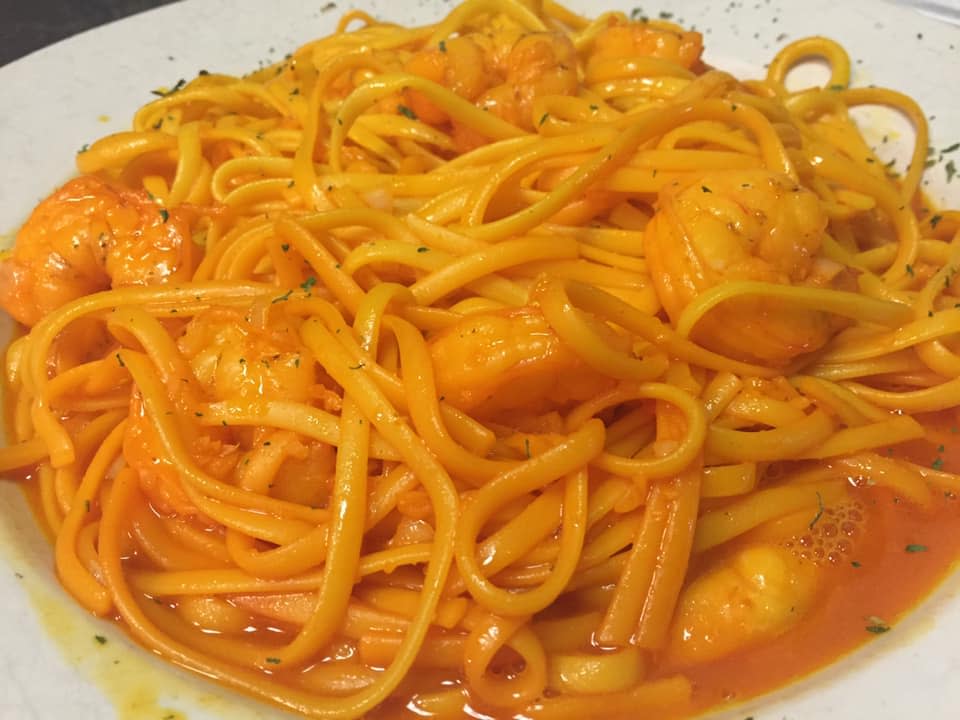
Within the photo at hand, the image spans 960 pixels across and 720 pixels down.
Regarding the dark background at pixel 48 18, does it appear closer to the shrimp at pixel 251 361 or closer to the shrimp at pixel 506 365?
the shrimp at pixel 251 361

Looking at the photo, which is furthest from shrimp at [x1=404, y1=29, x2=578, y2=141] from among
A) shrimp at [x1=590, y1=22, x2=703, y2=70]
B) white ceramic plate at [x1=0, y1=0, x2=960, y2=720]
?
white ceramic plate at [x1=0, y1=0, x2=960, y2=720]

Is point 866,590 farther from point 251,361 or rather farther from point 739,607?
point 251,361

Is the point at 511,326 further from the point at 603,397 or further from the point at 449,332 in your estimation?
the point at 603,397

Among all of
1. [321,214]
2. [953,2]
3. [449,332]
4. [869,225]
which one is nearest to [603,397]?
[449,332]

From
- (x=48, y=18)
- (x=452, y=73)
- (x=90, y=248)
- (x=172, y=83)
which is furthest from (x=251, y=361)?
(x=48, y=18)

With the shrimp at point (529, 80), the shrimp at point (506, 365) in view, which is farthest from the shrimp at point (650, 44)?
the shrimp at point (506, 365)
